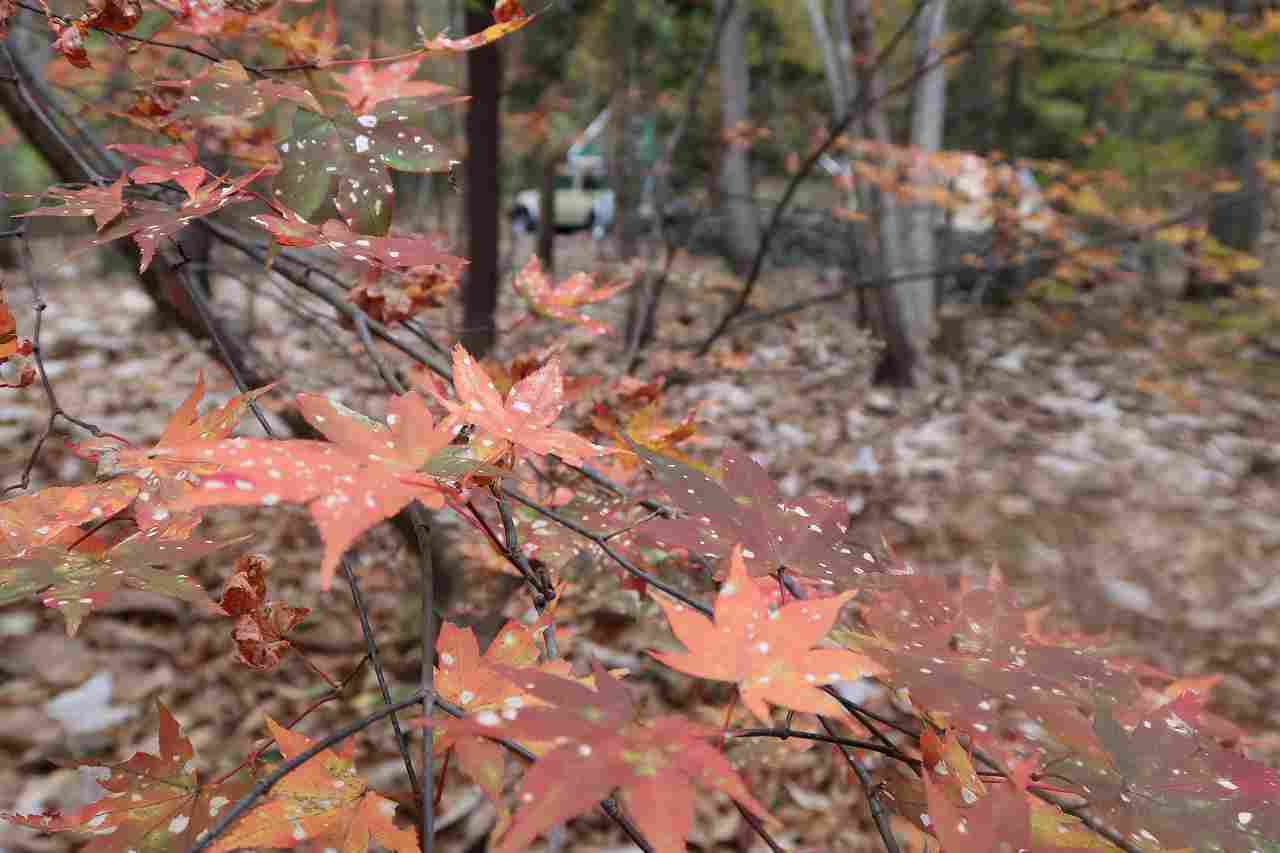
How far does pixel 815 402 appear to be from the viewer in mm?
3502

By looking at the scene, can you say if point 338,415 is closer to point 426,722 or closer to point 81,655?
point 426,722

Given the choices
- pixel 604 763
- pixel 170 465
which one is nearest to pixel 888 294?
pixel 170 465

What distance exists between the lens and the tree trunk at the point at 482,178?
217cm

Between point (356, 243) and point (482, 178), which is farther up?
point (482, 178)

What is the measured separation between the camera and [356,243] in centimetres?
60

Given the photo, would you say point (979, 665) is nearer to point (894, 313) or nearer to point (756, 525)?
point (756, 525)

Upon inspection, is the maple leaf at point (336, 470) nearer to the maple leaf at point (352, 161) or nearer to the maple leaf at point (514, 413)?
the maple leaf at point (514, 413)

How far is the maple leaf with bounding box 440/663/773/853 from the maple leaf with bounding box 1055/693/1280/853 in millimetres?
295

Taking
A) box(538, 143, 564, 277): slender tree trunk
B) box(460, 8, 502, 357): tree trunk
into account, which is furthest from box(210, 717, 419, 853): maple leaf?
box(538, 143, 564, 277): slender tree trunk

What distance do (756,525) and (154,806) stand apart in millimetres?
432

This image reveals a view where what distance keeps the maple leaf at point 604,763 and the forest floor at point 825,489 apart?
0.39 metres

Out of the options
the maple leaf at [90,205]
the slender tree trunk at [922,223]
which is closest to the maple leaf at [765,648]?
the maple leaf at [90,205]

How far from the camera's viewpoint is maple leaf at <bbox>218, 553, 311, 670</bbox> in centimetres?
55

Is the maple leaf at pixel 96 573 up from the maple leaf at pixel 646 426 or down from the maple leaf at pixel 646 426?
up
